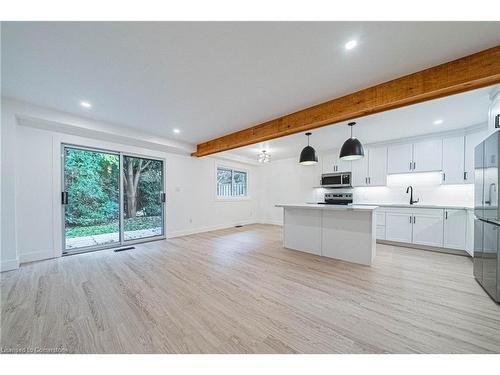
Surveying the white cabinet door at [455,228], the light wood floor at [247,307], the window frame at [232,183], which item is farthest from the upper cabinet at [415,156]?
the window frame at [232,183]

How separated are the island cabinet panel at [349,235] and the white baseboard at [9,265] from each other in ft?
16.7

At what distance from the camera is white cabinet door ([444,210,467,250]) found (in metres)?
3.55

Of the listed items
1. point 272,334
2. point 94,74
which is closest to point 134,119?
point 94,74

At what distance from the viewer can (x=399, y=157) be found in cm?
457

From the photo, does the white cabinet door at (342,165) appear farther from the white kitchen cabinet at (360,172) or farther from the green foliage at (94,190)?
the green foliage at (94,190)

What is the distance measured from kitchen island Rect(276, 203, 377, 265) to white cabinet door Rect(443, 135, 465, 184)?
2.47 m

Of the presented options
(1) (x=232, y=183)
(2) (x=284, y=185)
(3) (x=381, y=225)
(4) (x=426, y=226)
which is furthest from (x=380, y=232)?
(1) (x=232, y=183)

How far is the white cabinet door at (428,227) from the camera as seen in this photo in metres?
3.78

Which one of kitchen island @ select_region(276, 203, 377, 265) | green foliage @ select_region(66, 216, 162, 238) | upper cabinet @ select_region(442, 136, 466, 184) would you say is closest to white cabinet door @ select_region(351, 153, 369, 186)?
upper cabinet @ select_region(442, 136, 466, 184)

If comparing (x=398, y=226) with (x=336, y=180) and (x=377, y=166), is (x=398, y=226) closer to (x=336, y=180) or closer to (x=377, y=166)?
(x=377, y=166)

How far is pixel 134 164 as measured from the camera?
4.54 m

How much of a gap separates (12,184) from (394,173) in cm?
759

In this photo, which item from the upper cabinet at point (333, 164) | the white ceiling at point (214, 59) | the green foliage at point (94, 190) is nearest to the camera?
the white ceiling at point (214, 59)

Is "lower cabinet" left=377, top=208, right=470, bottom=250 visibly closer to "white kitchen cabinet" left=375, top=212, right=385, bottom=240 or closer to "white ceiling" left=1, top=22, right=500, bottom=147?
"white kitchen cabinet" left=375, top=212, right=385, bottom=240
